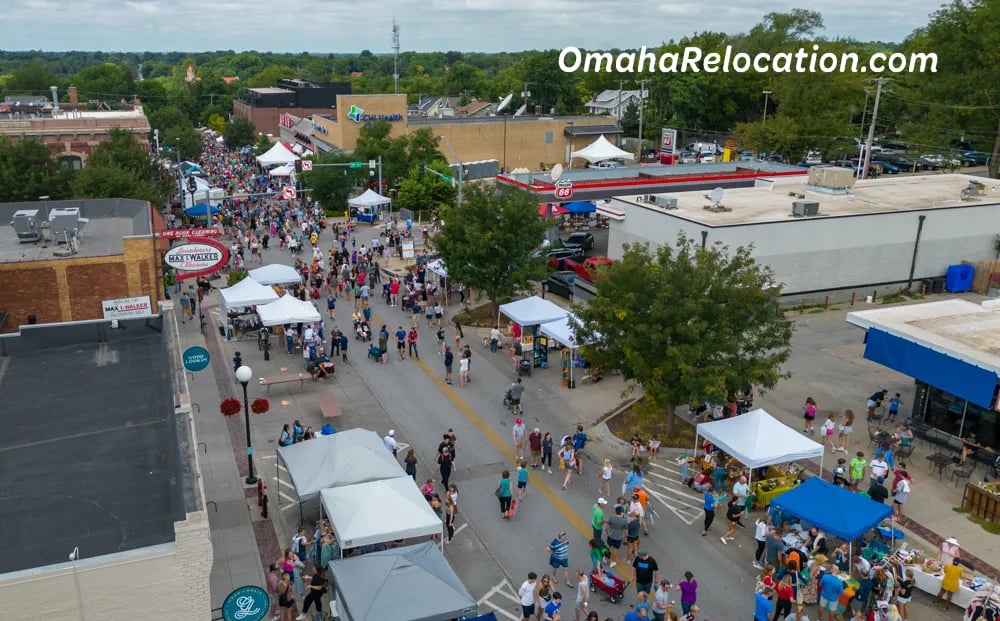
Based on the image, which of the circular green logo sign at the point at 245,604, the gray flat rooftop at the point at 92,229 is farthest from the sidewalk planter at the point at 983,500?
the gray flat rooftop at the point at 92,229

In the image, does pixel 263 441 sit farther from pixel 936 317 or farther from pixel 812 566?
pixel 936 317

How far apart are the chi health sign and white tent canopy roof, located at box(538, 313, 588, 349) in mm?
12293

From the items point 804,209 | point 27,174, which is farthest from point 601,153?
point 27,174

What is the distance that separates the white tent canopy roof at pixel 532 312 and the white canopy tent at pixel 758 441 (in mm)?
9122

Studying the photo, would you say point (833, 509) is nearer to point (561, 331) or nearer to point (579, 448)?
point (579, 448)

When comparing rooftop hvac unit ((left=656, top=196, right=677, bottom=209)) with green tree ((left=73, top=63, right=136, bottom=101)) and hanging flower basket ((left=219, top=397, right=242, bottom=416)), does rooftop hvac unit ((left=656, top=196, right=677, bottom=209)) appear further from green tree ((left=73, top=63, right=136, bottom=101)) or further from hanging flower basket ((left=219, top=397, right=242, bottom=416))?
green tree ((left=73, top=63, right=136, bottom=101))

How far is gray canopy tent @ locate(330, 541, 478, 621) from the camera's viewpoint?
13078mm

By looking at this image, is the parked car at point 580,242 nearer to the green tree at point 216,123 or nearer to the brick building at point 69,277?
the brick building at point 69,277

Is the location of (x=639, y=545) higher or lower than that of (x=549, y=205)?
lower

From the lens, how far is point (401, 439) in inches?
876

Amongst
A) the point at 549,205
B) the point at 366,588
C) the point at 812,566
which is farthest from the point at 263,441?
the point at 549,205

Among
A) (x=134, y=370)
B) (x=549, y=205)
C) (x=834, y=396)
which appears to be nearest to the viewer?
(x=134, y=370)

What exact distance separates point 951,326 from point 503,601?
1561cm

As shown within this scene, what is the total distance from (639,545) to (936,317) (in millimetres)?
12741
